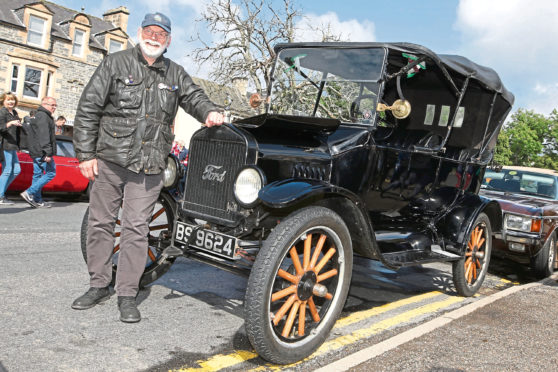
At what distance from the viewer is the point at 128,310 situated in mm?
3447

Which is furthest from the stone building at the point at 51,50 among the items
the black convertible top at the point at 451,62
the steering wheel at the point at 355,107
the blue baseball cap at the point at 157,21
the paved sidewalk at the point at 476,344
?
the blue baseball cap at the point at 157,21

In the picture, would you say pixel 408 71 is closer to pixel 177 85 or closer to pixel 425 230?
pixel 425 230

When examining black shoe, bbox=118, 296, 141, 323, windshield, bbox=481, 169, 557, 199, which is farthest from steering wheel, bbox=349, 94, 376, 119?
windshield, bbox=481, 169, 557, 199

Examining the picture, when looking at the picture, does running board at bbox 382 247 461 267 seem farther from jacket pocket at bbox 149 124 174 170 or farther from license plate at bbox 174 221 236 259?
jacket pocket at bbox 149 124 174 170

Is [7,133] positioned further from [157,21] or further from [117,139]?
[157,21]

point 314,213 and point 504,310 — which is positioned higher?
point 314,213

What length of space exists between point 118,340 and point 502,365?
2475 mm

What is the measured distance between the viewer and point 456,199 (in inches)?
213

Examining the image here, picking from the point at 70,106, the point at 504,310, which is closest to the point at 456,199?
the point at 504,310

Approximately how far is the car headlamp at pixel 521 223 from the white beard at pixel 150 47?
500 centimetres

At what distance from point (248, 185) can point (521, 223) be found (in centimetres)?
446

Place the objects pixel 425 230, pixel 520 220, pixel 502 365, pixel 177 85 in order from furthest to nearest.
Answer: pixel 520 220
pixel 425 230
pixel 177 85
pixel 502 365

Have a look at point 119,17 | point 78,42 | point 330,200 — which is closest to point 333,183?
point 330,200

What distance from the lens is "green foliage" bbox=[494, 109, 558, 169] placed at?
196 feet
